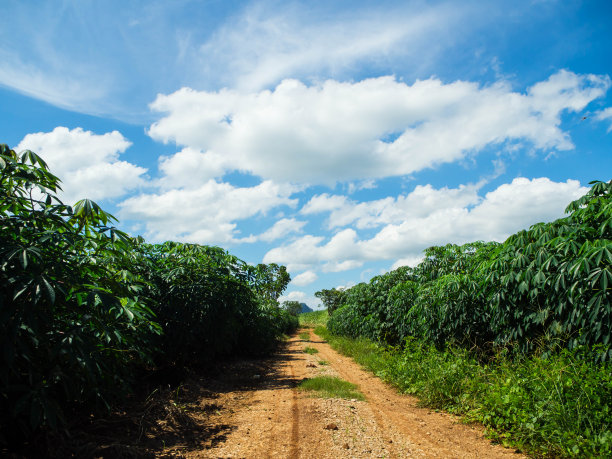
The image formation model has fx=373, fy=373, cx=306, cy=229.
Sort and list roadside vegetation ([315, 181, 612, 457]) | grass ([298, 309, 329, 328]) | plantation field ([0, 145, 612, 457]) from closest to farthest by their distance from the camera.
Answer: plantation field ([0, 145, 612, 457])
roadside vegetation ([315, 181, 612, 457])
grass ([298, 309, 329, 328])

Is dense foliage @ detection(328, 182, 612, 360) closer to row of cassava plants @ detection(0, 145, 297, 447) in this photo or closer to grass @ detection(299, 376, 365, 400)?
grass @ detection(299, 376, 365, 400)

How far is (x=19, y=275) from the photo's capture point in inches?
110

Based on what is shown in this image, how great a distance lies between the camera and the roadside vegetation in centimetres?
410

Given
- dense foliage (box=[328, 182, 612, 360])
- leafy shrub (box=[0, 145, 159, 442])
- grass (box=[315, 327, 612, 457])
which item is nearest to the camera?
leafy shrub (box=[0, 145, 159, 442])

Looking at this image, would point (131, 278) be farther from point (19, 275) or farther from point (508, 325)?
point (508, 325)

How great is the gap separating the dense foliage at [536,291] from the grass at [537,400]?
15.8 inches

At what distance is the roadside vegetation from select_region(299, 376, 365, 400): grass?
1035 mm

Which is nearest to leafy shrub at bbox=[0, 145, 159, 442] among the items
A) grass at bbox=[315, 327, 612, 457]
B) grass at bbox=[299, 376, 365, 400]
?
grass at bbox=[299, 376, 365, 400]

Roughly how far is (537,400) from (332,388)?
3926mm

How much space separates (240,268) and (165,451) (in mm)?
6070

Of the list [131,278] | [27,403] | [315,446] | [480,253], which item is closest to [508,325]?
[480,253]

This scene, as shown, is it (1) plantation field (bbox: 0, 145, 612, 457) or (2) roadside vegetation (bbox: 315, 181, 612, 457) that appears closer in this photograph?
(1) plantation field (bbox: 0, 145, 612, 457)

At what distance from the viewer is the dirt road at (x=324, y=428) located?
430cm

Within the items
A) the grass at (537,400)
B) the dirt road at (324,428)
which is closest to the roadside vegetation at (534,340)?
the grass at (537,400)
